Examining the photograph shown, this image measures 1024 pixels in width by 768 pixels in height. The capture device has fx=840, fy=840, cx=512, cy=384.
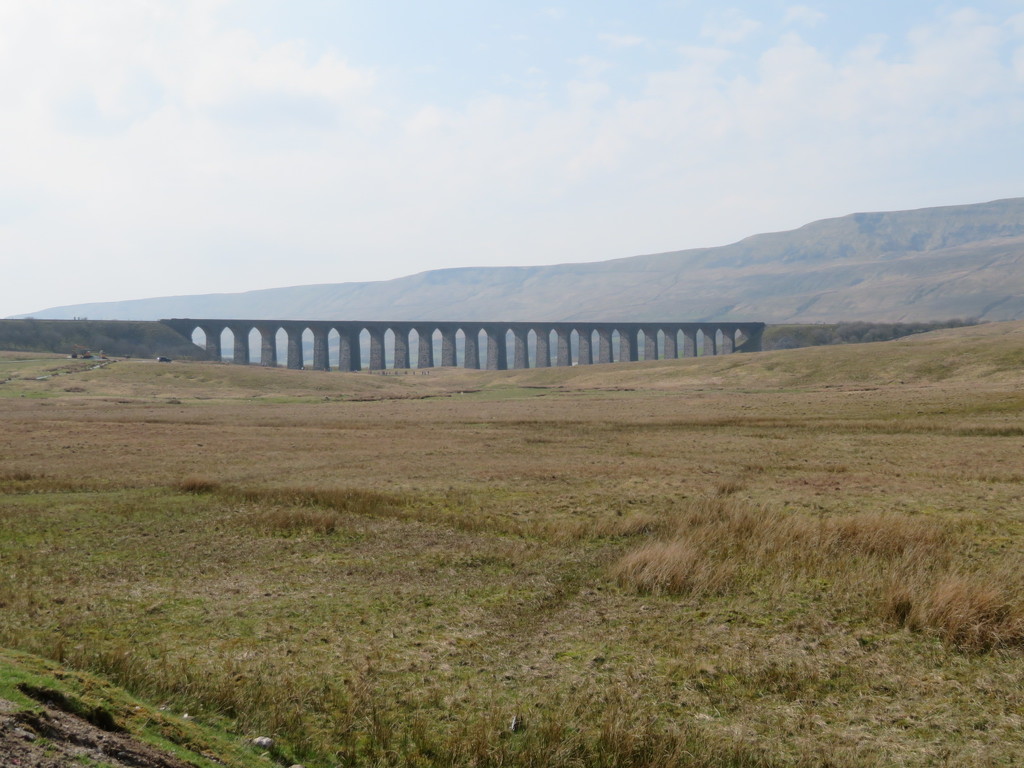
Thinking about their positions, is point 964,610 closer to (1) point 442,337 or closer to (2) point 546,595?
(2) point 546,595

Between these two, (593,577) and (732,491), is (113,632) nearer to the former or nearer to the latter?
(593,577)

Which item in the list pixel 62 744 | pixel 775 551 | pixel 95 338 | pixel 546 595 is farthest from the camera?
pixel 95 338

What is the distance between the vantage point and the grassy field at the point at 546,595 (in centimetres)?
900

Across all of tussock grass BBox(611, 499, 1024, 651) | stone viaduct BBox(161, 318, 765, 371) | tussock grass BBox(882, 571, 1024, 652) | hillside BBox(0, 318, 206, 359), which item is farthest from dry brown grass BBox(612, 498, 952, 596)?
stone viaduct BBox(161, 318, 765, 371)

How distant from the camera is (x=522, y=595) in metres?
13.8

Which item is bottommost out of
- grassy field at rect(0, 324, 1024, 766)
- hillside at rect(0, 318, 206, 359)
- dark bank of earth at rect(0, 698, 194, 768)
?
grassy field at rect(0, 324, 1024, 766)

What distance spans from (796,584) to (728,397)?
167 ft

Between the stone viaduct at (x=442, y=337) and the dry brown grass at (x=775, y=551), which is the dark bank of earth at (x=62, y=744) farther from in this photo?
the stone viaduct at (x=442, y=337)

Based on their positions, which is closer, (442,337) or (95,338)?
(95,338)

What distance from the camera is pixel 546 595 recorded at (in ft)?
45.3

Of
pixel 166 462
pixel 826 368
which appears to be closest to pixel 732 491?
pixel 166 462

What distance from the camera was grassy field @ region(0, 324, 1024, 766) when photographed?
29.5ft

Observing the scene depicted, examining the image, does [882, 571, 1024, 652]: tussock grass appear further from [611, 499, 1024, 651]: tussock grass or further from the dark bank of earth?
the dark bank of earth

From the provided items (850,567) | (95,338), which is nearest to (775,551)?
(850,567)
